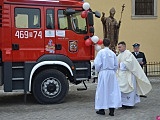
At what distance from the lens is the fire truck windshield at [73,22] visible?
34.5 feet

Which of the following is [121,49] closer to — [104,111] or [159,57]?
[104,111]

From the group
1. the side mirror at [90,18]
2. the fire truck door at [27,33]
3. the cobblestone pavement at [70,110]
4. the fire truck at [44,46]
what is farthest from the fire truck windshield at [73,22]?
the cobblestone pavement at [70,110]

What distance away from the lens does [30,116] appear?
8.98 m

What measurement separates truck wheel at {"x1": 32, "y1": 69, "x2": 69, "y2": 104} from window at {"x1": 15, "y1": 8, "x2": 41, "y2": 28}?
128 cm

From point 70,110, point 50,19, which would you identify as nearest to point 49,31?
point 50,19

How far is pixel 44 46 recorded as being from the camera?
1034 centimetres

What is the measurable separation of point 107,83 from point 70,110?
52.3 inches

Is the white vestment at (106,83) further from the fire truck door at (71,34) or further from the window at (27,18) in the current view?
the window at (27,18)

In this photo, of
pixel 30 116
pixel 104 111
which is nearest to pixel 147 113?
pixel 104 111

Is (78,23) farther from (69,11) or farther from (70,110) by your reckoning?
(70,110)

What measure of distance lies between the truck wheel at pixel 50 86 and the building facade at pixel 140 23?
7.31 metres

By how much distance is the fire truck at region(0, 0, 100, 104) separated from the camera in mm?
10102

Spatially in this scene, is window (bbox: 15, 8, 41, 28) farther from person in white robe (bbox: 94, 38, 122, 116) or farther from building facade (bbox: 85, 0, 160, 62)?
building facade (bbox: 85, 0, 160, 62)

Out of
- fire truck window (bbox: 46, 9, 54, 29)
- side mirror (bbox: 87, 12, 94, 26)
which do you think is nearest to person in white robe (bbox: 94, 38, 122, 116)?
side mirror (bbox: 87, 12, 94, 26)
